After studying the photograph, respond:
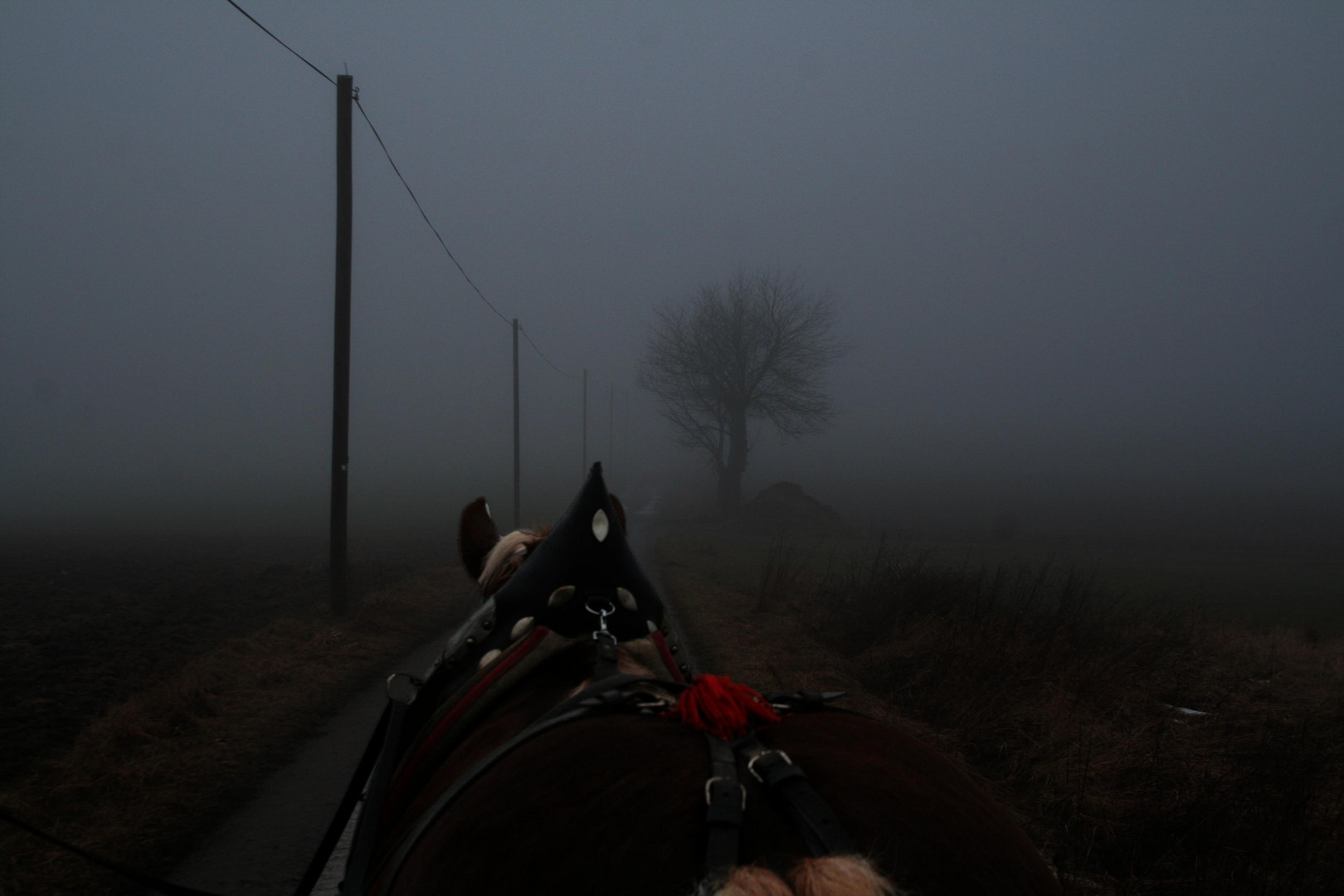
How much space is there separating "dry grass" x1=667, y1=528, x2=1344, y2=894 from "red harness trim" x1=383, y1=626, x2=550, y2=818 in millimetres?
2580

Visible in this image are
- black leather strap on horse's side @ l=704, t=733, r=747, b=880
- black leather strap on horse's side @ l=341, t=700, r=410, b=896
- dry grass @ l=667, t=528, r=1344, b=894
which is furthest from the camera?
dry grass @ l=667, t=528, r=1344, b=894

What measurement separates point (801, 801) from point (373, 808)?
1.27 meters

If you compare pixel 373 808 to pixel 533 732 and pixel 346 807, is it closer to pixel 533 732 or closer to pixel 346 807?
pixel 346 807

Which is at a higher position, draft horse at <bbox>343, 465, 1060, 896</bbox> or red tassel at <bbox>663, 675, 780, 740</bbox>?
red tassel at <bbox>663, 675, 780, 740</bbox>

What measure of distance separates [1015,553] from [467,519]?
69.0 ft

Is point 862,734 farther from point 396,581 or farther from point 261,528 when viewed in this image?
point 261,528

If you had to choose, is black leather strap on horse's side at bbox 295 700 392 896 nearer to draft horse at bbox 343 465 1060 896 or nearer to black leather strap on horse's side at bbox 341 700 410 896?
black leather strap on horse's side at bbox 341 700 410 896

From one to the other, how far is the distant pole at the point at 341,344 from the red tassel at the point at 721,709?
8746 millimetres

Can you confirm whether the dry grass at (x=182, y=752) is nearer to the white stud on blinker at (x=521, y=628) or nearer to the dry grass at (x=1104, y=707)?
the white stud on blinker at (x=521, y=628)

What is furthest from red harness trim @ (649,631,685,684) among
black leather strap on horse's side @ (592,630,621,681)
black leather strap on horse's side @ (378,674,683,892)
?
black leather strap on horse's side @ (378,674,683,892)

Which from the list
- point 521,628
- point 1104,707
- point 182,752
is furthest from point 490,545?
point 1104,707

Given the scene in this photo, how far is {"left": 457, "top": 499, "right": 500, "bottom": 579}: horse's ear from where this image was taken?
3057 mm

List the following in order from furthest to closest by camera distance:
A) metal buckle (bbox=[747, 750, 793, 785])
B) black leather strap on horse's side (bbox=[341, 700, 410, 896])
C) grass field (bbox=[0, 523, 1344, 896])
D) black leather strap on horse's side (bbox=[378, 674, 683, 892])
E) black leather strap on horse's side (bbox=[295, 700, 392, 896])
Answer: grass field (bbox=[0, 523, 1344, 896]), black leather strap on horse's side (bbox=[295, 700, 392, 896]), black leather strap on horse's side (bbox=[341, 700, 410, 896]), black leather strap on horse's side (bbox=[378, 674, 683, 892]), metal buckle (bbox=[747, 750, 793, 785])

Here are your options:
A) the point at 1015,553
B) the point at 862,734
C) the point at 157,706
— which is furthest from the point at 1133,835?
the point at 1015,553
